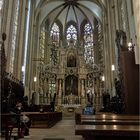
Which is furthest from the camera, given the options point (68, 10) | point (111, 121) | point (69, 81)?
point (68, 10)

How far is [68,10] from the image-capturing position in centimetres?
3022

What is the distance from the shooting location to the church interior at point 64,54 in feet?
43.4

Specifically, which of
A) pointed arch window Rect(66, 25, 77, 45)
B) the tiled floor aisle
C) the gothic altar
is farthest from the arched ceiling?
the tiled floor aisle

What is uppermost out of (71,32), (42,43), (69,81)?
(71,32)

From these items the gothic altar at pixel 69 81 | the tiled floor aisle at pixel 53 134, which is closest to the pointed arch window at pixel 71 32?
the gothic altar at pixel 69 81

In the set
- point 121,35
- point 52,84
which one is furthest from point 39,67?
point 121,35

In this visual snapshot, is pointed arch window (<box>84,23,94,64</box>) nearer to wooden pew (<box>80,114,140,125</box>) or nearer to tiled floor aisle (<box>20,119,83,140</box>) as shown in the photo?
tiled floor aisle (<box>20,119,83,140</box>)

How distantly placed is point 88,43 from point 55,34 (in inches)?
195

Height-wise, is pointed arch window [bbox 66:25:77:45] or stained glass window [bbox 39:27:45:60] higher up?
pointed arch window [bbox 66:25:77:45]

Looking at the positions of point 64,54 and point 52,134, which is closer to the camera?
point 52,134

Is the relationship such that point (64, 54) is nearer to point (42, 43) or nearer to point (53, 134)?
point (42, 43)

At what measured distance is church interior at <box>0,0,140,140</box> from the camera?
1324 centimetres

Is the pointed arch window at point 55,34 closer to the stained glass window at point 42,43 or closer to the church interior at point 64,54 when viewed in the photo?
the church interior at point 64,54

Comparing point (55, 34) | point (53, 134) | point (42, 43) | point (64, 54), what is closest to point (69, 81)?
point (64, 54)
